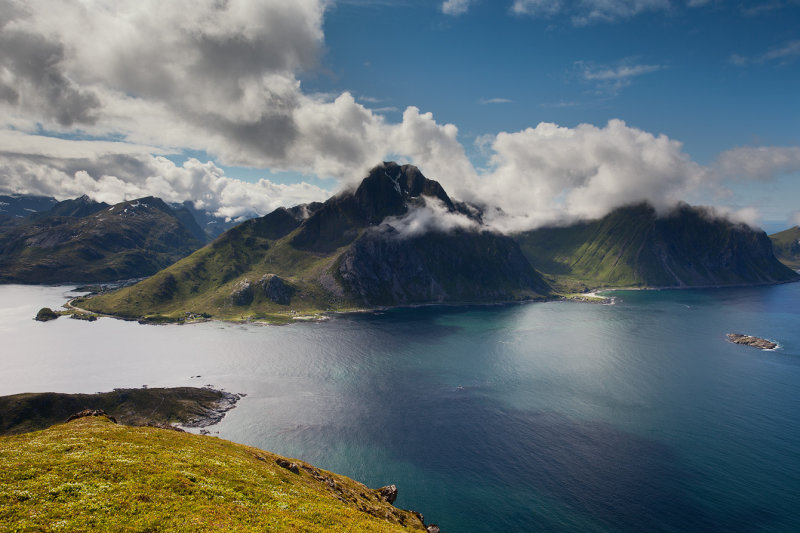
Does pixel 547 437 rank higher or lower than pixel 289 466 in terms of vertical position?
lower

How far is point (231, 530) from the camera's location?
1278 inches

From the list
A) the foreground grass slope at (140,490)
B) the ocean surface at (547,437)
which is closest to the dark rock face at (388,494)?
the ocean surface at (547,437)

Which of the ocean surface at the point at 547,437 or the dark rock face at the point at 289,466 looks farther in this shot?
the ocean surface at the point at 547,437

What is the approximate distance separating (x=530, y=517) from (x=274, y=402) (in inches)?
4709

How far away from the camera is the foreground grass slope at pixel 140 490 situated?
101 feet

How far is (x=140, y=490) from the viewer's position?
36.3 m

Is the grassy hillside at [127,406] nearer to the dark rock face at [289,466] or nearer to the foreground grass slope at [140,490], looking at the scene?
the dark rock face at [289,466]

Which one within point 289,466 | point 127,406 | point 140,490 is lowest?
point 127,406


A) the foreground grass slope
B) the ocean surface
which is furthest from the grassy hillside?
the foreground grass slope

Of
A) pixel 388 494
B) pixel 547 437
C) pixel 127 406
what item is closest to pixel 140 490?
pixel 388 494

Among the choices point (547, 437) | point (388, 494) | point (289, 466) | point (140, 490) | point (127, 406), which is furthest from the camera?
point (127, 406)

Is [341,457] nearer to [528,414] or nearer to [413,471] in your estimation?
[413,471]

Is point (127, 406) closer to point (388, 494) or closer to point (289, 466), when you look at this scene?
point (289, 466)

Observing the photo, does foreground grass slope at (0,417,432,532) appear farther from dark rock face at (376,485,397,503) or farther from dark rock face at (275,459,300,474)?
dark rock face at (376,485,397,503)
